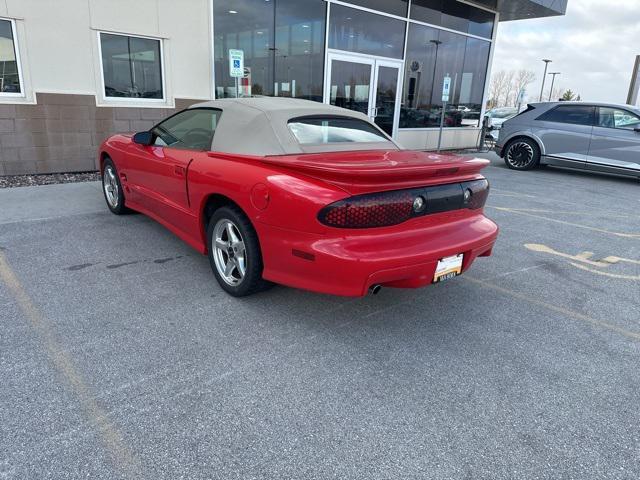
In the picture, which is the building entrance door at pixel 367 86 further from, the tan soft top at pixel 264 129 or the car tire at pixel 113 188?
the tan soft top at pixel 264 129

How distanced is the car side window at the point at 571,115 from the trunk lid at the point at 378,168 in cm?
886

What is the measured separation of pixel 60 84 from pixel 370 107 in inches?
298

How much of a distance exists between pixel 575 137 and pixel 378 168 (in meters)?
9.77

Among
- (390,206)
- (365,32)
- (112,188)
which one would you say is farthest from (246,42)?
(390,206)

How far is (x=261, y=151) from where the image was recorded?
331 centimetres

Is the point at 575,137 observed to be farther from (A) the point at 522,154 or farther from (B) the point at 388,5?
(B) the point at 388,5

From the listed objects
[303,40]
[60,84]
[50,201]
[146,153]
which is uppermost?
[303,40]

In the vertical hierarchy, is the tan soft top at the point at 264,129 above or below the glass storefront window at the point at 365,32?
below

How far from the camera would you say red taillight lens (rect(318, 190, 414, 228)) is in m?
2.68

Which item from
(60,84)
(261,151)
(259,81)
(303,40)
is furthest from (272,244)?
(303,40)

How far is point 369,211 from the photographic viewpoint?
272 centimetres

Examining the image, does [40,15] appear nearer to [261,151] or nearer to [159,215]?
[159,215]

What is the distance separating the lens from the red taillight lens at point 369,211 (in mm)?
2678

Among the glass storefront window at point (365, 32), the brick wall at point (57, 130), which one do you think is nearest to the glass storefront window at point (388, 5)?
the glass storefront window at point (365, 32)
